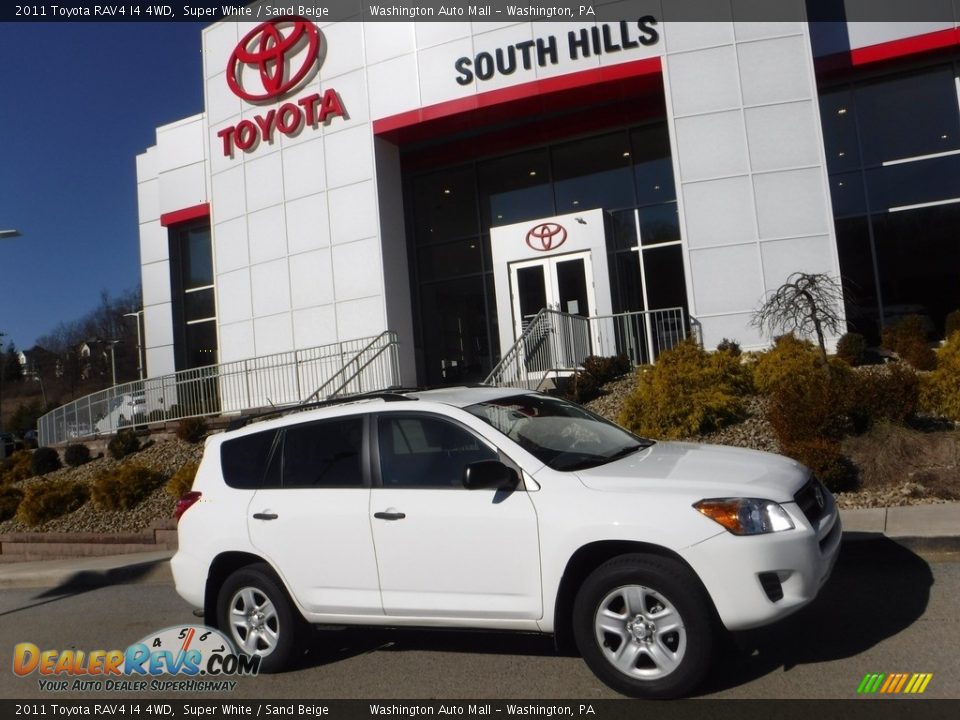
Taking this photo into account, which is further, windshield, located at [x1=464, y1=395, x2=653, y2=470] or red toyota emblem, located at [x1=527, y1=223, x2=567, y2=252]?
red toyota emblem, located at [x1=527, y1=223, x2=567, y2=252]

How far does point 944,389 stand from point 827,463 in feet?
6.79

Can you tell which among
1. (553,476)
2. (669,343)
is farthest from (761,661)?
(669,343)

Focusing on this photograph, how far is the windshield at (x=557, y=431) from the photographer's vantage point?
16.6 feet

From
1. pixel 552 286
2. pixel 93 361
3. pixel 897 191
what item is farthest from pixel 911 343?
pixel 93 361

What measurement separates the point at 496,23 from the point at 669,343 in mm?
7856

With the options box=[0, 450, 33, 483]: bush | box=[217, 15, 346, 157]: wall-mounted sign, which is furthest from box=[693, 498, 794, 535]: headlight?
box=[0, 450, 33, 483]: bush

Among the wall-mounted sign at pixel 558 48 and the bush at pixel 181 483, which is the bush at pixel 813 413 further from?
the wall-mounted sign at pixel 558 48

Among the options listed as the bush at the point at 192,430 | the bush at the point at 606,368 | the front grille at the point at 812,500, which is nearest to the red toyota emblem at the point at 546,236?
the bush at the point at 606,368

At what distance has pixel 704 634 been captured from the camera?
13.8 ft

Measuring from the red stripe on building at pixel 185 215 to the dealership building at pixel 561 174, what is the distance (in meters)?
3.09

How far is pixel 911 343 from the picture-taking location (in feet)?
45.3

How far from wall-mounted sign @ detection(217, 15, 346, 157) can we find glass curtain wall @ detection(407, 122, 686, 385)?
10.9 feet

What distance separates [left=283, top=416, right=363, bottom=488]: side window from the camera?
17.8 ft
